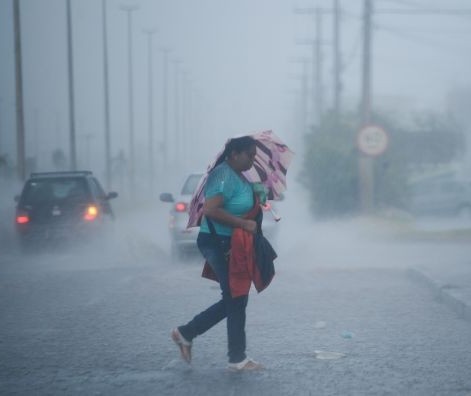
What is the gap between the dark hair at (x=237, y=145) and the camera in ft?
19.8

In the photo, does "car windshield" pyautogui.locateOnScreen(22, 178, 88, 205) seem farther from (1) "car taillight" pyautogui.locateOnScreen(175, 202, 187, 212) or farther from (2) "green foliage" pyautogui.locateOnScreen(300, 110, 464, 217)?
(2) "green foliage" pyautogui.locateOnScreen(300, 110, 464, 217)

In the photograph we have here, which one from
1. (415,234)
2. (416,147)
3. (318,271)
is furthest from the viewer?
(416,147)

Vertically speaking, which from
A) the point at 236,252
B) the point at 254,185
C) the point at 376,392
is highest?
the point at 254,185

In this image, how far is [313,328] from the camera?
8023 mm

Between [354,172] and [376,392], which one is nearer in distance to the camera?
[376,392]

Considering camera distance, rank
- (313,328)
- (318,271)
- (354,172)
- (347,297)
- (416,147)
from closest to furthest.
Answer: (313,328)
(347,297)
(318,271)
(354,172)
(416,147)

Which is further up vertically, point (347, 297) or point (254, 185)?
point (254, 185)

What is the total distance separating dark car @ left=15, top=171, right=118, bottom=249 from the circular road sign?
7180mm

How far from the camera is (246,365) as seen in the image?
6.12m

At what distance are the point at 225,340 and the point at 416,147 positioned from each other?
98.0 ft

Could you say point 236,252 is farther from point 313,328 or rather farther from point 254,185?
point 313,328

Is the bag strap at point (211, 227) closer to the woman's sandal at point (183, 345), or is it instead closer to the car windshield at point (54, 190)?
the woman's sandal at point (183, 345)

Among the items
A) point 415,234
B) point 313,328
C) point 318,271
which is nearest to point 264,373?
point 313,328

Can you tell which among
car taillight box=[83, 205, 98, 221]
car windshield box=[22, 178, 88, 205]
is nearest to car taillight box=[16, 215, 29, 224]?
car windshield box=[22, 178, 88, 205]
